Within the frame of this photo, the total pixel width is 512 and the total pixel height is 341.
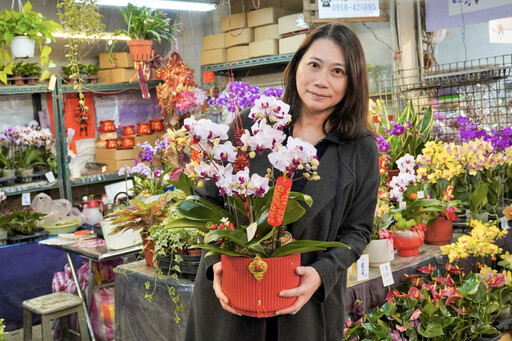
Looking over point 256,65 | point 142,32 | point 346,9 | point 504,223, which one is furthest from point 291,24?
point 504,223

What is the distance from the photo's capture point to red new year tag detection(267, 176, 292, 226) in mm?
1306

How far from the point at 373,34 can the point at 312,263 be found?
170 inches

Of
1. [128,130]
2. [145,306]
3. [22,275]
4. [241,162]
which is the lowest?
[22,275]

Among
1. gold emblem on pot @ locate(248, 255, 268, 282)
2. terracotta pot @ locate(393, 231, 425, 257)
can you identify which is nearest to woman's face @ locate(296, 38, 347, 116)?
gold emblem on pot @ locate(248, 255, 268, 282)

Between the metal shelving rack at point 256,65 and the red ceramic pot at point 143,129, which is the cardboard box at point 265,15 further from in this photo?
the red ceramic pot at point 143,129

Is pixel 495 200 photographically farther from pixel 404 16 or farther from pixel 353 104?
pixel 404 16

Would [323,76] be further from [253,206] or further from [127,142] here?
[127,142]

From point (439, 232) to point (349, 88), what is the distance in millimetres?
1604

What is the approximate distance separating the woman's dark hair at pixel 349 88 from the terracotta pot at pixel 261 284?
0.43 metres

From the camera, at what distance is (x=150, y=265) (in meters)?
2.83

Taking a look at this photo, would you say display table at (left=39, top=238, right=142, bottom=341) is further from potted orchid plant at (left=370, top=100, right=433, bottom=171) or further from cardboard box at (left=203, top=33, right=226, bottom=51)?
cardboard box at (left=203, top=33, right=226, bottom=51)

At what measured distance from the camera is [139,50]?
4.10 m

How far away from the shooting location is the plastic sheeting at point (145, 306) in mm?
2533

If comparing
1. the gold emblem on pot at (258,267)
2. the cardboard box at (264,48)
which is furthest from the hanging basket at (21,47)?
the gold emblem on pot at (258,267)
